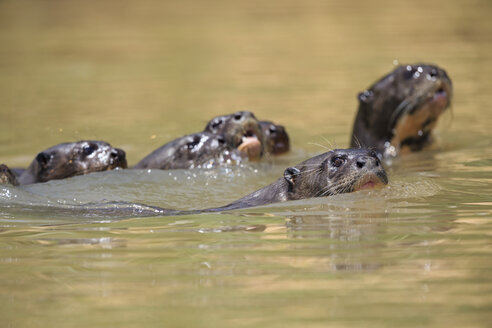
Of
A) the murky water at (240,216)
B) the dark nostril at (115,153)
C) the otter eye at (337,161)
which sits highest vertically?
the otter eye at (337,161)

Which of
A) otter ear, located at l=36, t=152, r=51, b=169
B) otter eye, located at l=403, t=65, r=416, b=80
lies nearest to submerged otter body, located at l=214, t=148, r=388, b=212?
otter ear, located at l=36, t=152, r=51, b=169

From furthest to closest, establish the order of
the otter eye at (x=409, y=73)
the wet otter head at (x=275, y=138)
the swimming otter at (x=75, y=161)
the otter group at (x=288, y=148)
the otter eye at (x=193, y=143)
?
the wet otter head at (x=275, y=138)
the otter eye at (x=409, y=73)
the otter eye at (x=193, y=143)
the swimming otter at (x=75, y=161)
the otter group at (x=288, y=148)

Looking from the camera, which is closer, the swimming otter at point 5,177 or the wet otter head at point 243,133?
the swimming otter at point 5,177

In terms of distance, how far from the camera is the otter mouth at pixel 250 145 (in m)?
8.39

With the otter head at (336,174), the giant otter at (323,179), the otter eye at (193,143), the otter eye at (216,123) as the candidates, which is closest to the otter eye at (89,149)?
the otter eye at (193,143)

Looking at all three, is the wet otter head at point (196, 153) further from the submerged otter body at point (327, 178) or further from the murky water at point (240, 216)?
the submerged otter body at point (327, 178)

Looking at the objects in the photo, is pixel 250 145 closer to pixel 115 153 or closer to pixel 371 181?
pixel 115 153

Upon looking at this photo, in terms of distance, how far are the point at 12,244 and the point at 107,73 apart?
11049 mm

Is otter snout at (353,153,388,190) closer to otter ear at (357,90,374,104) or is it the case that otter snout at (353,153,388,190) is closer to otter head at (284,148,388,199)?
otter head at (284,148,388,199)

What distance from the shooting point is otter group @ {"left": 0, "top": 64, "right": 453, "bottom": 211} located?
5.98 metres

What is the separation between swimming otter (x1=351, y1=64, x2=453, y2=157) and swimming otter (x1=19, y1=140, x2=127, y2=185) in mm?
2185

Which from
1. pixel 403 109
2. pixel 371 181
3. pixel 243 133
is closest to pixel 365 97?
pixel 403 109

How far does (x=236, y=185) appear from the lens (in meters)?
7.72

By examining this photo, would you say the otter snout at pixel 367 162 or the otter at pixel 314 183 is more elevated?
the otter snout at pixel 367 162
